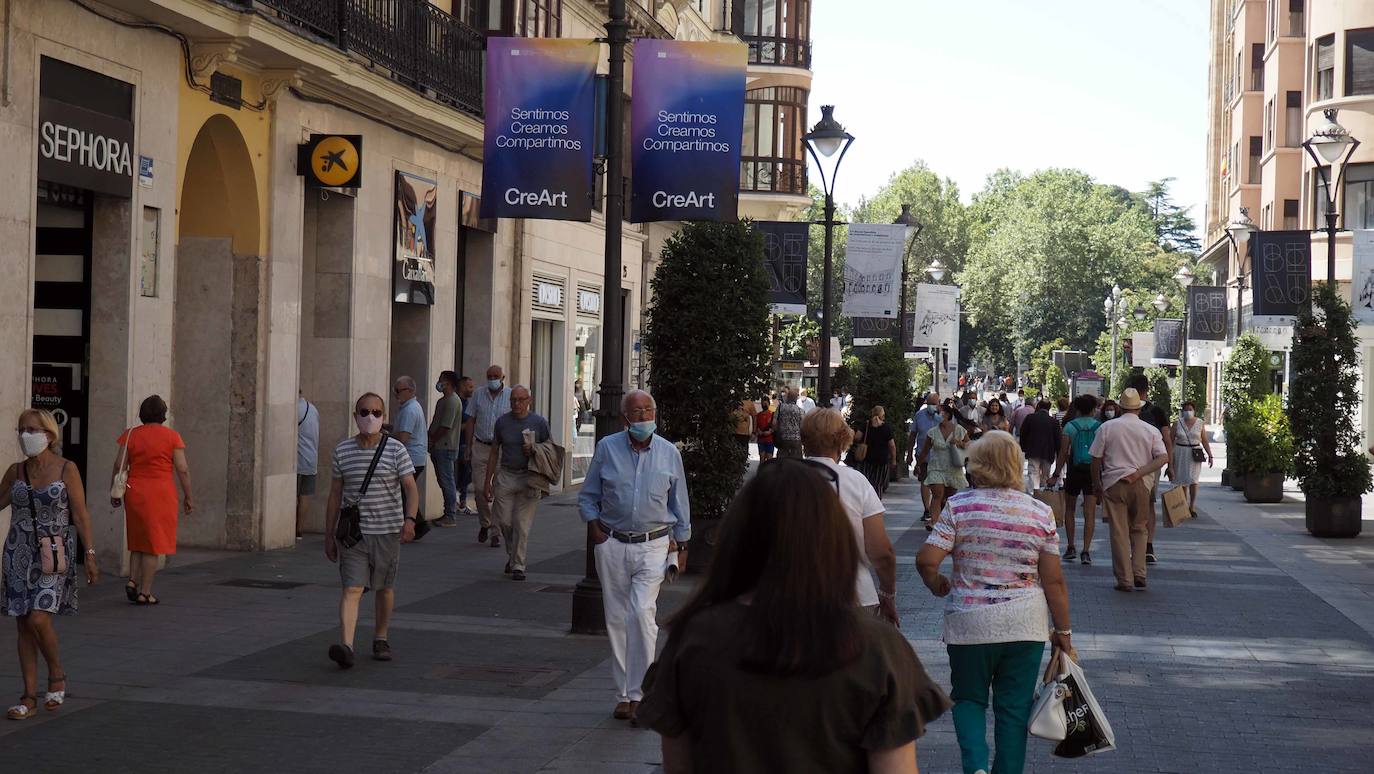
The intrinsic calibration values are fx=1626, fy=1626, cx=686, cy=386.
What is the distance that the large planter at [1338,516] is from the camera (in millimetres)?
21281

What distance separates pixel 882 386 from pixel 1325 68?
966 inches

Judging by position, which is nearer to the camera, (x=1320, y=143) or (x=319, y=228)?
(x=319, y=228)

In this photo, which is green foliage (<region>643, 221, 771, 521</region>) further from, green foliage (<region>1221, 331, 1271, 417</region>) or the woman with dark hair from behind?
green foliage (<region>1221, 331, 1271, 417</region>)

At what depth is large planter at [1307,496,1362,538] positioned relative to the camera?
2128 centimetres

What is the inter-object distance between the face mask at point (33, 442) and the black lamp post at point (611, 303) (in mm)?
3817

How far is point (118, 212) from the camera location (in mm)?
14211

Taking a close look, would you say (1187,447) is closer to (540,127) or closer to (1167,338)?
(540,127)

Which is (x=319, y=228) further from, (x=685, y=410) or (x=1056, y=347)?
(x=1056, y=347)

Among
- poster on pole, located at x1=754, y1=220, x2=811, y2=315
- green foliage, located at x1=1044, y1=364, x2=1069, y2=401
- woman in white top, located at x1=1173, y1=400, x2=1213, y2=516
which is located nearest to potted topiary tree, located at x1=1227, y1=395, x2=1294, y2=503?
woman in white top, located at x1=1173, y1=400, x2=1213, y2=516

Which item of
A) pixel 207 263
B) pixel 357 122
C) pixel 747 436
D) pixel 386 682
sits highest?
pixel 357 122

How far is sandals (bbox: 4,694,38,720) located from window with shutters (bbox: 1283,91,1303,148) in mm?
52940

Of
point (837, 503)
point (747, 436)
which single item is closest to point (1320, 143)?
point (747, 436)

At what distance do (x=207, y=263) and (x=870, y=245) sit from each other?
12223mm

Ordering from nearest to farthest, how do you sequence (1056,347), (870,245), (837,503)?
(837,503)
(870,245)
(1056,347)
